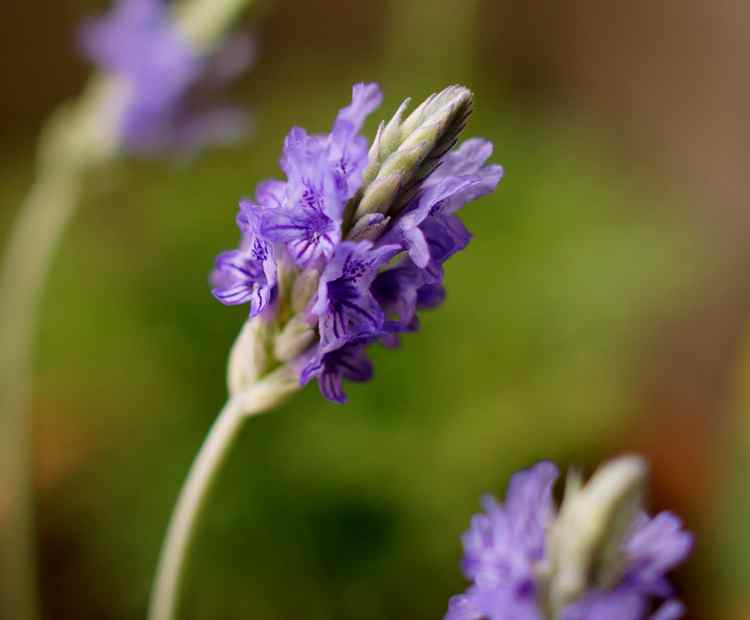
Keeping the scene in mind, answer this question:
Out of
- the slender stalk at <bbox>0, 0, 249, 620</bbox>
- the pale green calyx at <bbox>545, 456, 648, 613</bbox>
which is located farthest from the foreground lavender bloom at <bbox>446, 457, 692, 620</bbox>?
the slender stalk at <bbox>0, 0, 249, 620</bbox>

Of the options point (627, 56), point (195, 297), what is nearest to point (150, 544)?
point (195, 297)

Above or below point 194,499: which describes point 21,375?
above

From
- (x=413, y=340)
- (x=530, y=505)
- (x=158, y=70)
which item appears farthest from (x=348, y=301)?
(x=413, y=340)

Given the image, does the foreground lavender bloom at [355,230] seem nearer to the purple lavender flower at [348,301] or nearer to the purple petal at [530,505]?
Result: the purple lavender flower at [348,301]

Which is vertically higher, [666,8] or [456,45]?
[666,8]

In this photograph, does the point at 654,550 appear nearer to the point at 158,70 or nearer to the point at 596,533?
the point at 596,533

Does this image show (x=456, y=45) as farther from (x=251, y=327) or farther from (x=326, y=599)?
(x=251, y=327)

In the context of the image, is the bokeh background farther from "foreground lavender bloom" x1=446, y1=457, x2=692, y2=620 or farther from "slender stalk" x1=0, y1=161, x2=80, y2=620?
"foreground lavender bloom" x1=446, y1=457, x2=692, y2=620
